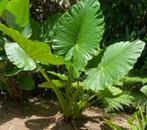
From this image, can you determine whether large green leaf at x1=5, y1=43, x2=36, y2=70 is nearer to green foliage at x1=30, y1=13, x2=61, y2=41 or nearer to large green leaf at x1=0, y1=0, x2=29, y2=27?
large green leaf at x1=0, y1=0, x2=29, y2=27

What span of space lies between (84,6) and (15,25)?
0.75 meters

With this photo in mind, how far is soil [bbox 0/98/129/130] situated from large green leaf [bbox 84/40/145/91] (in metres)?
0.55

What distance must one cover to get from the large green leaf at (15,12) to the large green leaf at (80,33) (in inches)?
16.4

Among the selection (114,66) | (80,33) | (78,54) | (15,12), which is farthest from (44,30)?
(114,66)

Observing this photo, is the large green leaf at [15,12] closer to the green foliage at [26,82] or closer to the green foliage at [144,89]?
the green foliage at [26,82]

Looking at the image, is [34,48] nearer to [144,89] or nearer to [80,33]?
→ [80,33]

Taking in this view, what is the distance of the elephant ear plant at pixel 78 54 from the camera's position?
3883 millimetres

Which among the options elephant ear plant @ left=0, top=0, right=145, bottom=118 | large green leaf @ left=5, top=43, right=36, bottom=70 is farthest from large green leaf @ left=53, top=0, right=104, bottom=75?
large green leaf @ left=5, top=43, right=36, bottom=70

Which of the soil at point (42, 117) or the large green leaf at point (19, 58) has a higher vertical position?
the large green leaf at point (19, 58)

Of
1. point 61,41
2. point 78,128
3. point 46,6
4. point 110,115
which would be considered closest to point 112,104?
point 110,115

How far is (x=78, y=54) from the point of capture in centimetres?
402

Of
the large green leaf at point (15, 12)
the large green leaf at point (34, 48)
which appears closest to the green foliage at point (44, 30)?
the large green leaf at point (15, 12)

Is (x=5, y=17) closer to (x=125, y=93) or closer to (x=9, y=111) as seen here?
(x=9, y=111)

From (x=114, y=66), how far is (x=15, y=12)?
1.13 meters
